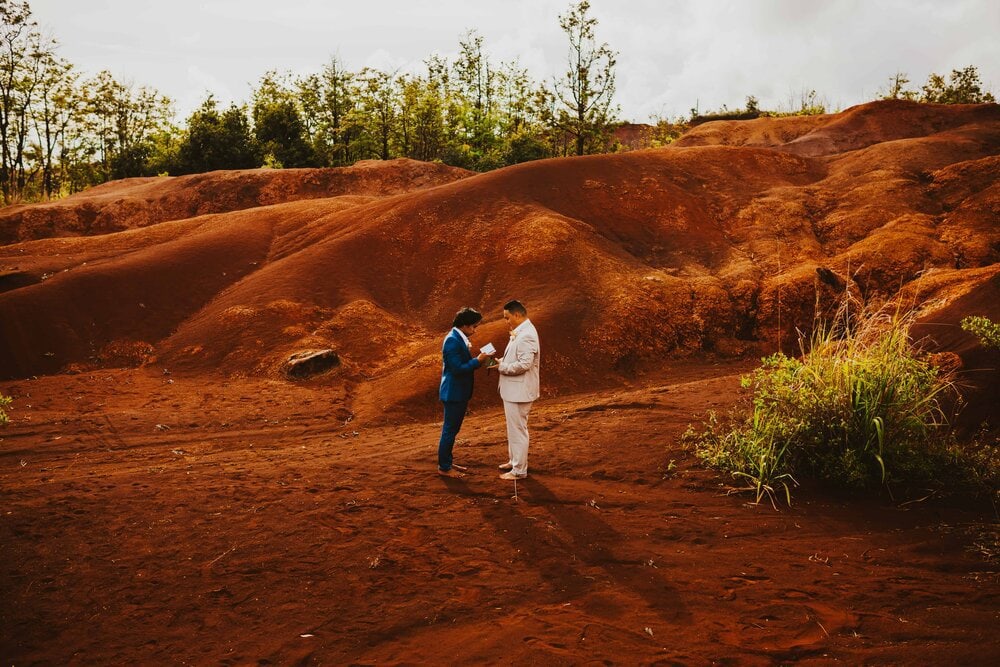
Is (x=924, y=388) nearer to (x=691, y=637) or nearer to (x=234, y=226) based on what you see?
(x=691, y=637)

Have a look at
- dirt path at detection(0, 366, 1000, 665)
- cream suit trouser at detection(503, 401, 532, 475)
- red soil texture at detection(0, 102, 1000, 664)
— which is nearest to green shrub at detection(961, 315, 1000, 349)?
red soil texture at detection(0, 102, 1000, 664)

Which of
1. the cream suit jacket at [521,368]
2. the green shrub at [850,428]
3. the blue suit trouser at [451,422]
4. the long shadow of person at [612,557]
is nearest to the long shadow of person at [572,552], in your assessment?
the long shadow of person at [612,557]

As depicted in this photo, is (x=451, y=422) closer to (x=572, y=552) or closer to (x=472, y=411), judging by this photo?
(x=572, y=552)

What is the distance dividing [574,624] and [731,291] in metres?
11.3

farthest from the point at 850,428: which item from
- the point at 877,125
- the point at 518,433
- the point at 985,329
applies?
the point at 877,125

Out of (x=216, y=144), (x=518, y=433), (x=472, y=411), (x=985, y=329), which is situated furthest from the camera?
(x=216, y=144)

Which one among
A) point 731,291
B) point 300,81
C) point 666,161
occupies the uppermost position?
point 300,81

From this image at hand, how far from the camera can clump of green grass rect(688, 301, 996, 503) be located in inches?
255

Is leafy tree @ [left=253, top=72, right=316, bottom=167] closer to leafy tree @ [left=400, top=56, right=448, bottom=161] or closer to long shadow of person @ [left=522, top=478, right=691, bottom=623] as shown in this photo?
leafy tree @ [left=400, top=56, right=448, bottom=161]

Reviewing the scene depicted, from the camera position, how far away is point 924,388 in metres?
6.68

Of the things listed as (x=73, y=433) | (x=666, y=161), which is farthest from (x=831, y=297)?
(x=73, y=433)

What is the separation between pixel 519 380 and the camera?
688cm

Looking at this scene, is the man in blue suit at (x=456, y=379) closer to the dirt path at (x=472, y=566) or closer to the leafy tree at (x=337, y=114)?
the dirt path at (x=472, y=566)

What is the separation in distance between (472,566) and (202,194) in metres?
21.1
